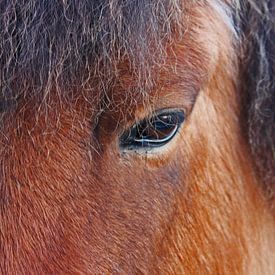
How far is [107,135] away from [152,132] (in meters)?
0.12

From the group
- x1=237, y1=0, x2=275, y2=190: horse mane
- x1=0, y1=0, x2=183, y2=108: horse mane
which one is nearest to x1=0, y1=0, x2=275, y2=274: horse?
x1=0, y1=0, x2=183, y2=108: horse mane

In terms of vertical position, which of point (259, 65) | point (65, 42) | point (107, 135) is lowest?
point (107, 135)

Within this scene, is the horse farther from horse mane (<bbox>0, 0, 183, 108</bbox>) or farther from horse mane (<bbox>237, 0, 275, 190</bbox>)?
horse mane (<bbox>237, 0, 275, 190</bbox>)

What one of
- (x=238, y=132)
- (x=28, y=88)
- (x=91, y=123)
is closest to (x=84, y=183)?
(x=91, y=123)

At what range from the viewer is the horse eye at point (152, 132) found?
4.10 feet

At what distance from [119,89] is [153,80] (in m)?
0.09

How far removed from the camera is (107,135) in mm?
1206

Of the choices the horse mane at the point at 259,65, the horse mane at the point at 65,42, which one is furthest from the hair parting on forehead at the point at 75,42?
the horse mane at the point at 259,65

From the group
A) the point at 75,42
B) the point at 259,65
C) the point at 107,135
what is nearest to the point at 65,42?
the point at 75,42

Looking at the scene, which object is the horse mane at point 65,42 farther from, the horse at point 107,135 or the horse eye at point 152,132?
the horse eye at point 152,132

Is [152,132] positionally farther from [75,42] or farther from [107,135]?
[75,42]

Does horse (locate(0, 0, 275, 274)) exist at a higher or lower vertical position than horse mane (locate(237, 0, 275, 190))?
lower

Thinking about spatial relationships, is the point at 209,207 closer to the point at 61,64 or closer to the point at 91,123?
the point at 91,123

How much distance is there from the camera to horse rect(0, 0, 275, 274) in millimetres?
1131
